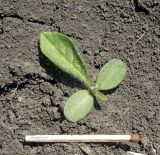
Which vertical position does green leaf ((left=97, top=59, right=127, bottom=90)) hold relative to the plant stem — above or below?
above

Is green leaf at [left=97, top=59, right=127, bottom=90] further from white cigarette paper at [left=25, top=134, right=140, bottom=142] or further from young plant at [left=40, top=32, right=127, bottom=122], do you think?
white cigarette paper at [left=25, top=134, right=140, bottom=142]

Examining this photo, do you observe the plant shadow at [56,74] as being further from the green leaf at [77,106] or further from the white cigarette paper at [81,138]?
the white cigarette paper at [81,138]

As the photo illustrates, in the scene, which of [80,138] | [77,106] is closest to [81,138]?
[80,138]

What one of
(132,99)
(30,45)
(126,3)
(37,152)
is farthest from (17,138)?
(126,3)

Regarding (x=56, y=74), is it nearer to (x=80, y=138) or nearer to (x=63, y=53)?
(x=63, y=53)

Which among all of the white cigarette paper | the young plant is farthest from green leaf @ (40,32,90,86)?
the white cigarette paper

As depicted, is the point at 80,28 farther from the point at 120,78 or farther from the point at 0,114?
the point at 0,114
